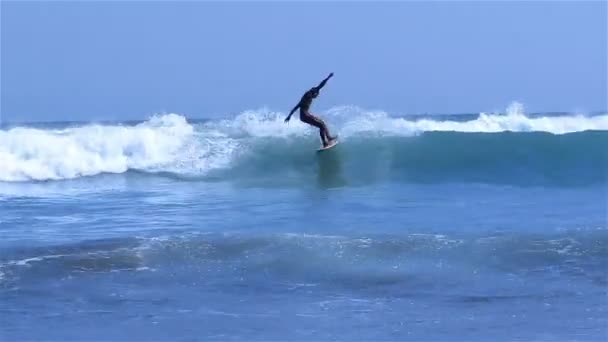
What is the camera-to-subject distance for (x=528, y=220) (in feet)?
36.3

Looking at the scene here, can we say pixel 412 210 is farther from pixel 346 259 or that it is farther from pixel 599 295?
pixel 599 295

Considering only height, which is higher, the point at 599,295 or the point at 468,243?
the point at 468,243

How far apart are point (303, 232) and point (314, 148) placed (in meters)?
6.66

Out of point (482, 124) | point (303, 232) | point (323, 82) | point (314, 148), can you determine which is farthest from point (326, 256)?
point (482, 124)

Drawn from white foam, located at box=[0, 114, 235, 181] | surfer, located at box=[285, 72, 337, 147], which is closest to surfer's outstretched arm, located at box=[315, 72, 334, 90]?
surfer, located at box=[285, 72, 337, 147]

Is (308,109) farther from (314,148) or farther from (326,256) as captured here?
(326,256)

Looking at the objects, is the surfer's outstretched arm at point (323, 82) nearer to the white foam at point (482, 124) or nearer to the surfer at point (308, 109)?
the surfer at point (308, 109)

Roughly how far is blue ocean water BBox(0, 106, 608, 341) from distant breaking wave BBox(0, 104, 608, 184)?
5 cm

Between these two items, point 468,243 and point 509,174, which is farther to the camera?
point 509,174

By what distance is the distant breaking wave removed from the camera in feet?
50.9

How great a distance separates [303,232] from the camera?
408 inches

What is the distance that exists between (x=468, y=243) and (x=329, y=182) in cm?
512

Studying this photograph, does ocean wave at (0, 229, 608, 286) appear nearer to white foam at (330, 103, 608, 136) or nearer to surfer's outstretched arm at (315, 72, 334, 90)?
surfer's outstretched arm at (315, 72, 334, 90)

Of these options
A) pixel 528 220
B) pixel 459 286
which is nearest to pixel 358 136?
pixel 528 220
